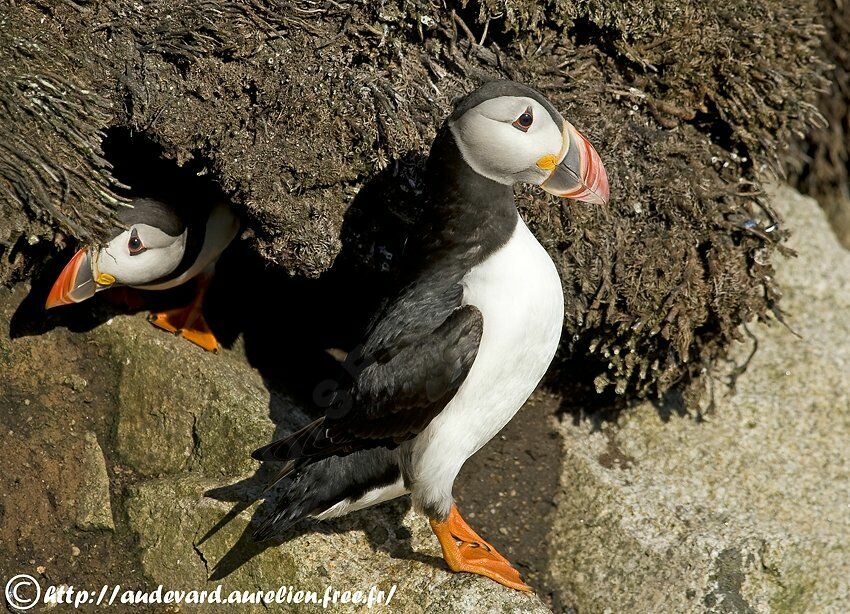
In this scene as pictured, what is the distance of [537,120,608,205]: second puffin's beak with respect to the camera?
4.25 m

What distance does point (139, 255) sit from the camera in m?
5.30

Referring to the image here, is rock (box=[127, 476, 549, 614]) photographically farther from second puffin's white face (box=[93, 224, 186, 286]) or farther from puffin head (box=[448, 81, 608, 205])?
puffin head (box=[448, 81, 608, 205])

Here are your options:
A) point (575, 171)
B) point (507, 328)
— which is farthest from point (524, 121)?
point (507, 328)

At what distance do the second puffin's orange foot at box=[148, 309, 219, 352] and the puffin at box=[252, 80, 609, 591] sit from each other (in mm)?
1450

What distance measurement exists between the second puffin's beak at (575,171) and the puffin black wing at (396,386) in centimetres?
65

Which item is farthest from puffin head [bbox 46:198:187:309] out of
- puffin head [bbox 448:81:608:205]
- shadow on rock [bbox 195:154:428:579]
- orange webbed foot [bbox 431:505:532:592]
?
orange webbed foot [bbox 431:505:532:592]

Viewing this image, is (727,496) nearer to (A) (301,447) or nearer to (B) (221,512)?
Result: (A) (301,447)

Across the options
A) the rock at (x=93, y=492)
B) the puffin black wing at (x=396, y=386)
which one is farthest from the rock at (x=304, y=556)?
the puffin black wing at (x=396, y=386)

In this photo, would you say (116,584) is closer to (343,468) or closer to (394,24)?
(343,468)

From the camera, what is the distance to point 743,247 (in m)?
5.34

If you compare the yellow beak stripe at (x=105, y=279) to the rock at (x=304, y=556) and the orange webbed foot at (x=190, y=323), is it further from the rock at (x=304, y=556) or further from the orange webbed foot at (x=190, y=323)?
the rock at (x=304, y=556)

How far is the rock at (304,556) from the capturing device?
4.62m

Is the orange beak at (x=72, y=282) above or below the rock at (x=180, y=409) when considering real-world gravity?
above

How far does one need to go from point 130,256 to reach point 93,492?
126cm
